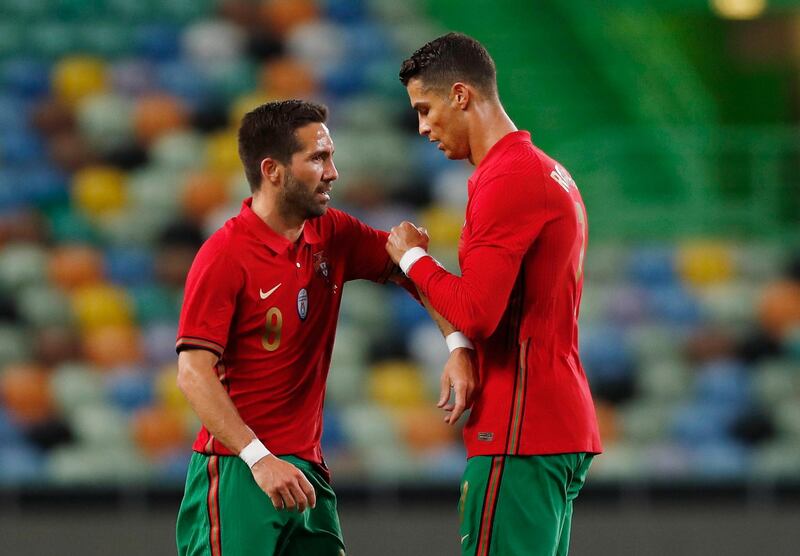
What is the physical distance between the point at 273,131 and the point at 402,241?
1.32ft

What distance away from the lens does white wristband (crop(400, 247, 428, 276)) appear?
3.15 meters

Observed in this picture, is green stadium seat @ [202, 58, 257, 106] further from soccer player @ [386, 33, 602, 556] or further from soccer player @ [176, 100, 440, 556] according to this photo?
soccer player @ [386, 33, 602, 556]

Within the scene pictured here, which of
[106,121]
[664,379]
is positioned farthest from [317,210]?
[106,121]

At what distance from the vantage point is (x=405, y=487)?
21.5ft

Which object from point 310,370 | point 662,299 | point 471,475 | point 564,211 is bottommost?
point 471,475

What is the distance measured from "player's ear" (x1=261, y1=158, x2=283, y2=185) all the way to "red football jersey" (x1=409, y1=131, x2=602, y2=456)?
41 centimetres

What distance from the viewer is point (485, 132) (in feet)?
10.4

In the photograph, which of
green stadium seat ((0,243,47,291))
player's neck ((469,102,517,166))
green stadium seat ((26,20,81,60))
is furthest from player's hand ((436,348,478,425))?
green stadium seat ((26,20,81,60))

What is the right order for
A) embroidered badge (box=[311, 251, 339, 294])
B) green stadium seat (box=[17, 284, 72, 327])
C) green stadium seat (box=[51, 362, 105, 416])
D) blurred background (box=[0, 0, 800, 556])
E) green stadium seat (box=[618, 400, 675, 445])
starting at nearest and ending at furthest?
embroidered badge (box=[311, 251, 339, 294])
blurred background (box=[0, 0, 800, 556])
green stadium seat (box=[618, 400, 675, 445])
green stadium seat (box=[51, 362, 105, 416])
green stadium seat (box=[17, 284, 72, 327])

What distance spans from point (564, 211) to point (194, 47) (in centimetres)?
563

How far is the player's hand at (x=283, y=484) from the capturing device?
301cm

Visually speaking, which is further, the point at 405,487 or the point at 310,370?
the point at 405,487

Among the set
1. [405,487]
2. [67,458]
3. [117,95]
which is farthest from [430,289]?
[117,95]

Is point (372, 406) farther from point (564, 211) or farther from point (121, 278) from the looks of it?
point (564, 211)
